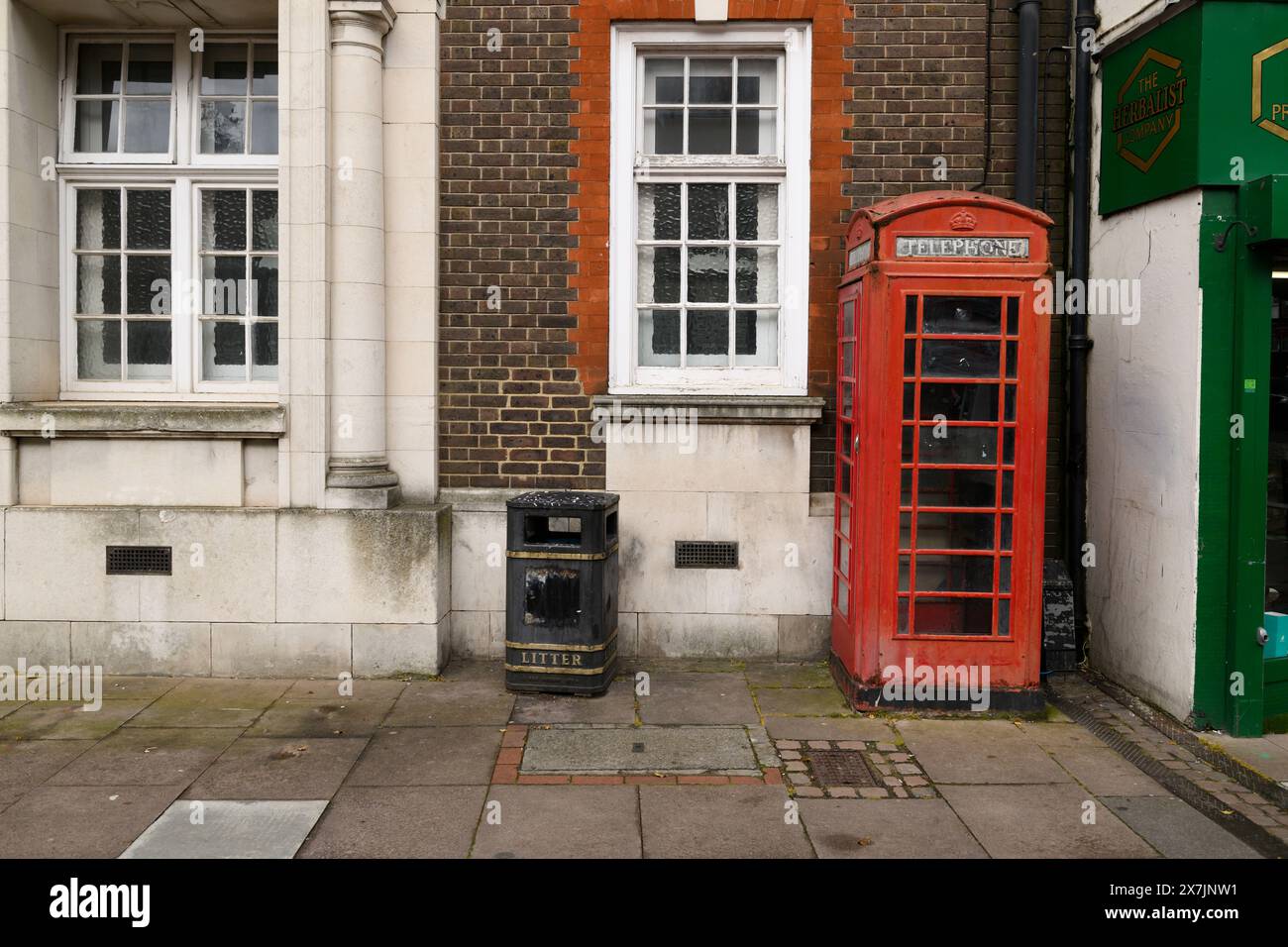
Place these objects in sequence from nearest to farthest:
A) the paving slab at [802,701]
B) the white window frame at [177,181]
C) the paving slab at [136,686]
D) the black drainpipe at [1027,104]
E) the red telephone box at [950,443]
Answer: the red telephone box at [950,443], the paving slab at [802,701], the paving slab at [136,686], the black drainpipe at [1027,104], the white window frame at [177,181]

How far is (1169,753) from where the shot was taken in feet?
20.4

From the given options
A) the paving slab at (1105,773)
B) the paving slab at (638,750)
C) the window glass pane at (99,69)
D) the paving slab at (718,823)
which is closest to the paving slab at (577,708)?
the paving slab at (638,750)

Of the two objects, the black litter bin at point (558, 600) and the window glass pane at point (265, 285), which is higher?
the window glass pane at point (265, 285)

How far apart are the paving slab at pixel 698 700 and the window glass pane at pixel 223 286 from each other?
396 centimetres

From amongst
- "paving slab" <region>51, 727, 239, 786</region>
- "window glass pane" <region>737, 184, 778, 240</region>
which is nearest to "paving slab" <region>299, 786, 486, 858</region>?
"paving slab" <region>51, 727, 239, 786</region>

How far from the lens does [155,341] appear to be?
8.11 m

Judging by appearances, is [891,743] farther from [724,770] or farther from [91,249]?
[91,249]

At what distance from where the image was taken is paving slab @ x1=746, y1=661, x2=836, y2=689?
7457 millimetres

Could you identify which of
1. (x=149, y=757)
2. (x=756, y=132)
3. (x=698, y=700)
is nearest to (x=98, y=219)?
(x=149, y=757)

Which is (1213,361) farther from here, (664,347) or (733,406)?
(664,347)

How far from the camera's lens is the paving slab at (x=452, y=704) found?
6656mm

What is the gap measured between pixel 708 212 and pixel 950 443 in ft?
8.53

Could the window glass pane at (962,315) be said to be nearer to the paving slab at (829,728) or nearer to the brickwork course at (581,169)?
the brickwork course at (581,169)

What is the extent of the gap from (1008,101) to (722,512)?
3.46 metres
